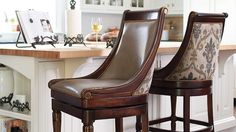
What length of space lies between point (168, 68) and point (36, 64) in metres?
0.87

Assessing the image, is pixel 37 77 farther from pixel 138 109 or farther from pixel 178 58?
pixel 178 58

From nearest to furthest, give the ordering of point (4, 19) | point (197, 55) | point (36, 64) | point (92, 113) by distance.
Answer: point (92, 113)
point (36, 64)
point (197, 55)
point (4, 19)

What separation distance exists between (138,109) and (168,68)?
0.68m

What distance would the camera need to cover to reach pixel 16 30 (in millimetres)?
4305

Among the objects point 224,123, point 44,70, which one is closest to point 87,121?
point 44,70

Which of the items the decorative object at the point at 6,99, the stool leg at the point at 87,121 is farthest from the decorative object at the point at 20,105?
the stool leg at the point at 87,121

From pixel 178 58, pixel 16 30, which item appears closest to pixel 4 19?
pixel 16 30

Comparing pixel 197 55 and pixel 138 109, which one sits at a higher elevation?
pixel 197 55

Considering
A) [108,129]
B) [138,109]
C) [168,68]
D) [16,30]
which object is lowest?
[108,129]

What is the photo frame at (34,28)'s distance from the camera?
2725 millimetres

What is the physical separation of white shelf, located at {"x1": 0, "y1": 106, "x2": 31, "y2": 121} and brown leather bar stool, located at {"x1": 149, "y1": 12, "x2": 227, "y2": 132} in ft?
2.92

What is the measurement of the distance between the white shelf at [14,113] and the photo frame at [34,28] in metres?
0.46

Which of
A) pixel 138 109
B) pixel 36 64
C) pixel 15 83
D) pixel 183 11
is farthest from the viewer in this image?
pixel 183 11

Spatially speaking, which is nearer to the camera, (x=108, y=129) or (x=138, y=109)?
(x=138, y=109)
